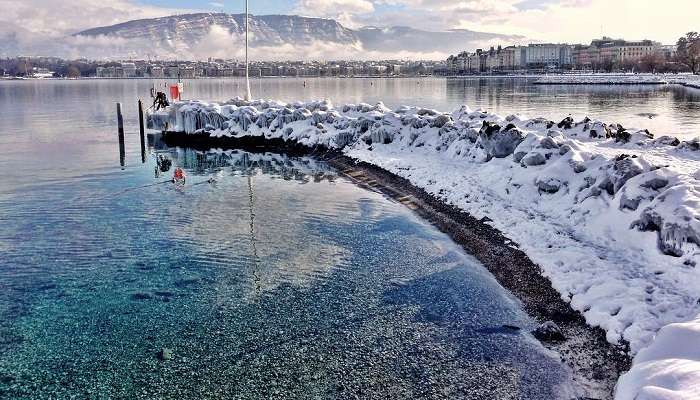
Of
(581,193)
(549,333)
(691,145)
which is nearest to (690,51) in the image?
(691,145)

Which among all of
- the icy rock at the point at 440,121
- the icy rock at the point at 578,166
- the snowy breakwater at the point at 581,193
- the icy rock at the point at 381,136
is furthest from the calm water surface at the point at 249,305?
the icy rock at the point at 381,136

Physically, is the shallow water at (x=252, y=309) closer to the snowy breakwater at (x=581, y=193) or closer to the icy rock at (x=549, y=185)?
the snowy breakwater at (x=581, y=193)

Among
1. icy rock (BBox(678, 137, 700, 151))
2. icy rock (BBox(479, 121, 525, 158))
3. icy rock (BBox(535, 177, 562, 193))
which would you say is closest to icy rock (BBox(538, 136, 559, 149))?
icy rock (BBox(479, 121, 525, 158))

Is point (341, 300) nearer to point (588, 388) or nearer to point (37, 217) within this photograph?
point (588, 388)

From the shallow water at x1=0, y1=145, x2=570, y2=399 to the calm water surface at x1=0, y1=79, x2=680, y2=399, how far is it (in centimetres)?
4

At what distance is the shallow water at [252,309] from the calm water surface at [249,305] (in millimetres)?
41

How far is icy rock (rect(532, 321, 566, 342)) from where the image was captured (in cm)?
1026

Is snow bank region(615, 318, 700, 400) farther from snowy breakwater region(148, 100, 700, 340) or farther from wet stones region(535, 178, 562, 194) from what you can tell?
wet stones region(535, 178, 562, 194)

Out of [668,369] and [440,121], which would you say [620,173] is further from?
[440,121]

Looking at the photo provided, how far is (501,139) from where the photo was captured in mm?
24078

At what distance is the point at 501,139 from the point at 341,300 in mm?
14750

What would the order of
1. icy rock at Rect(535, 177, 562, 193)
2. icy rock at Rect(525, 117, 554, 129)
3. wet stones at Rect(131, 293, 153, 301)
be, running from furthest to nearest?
icy rock at Rect(525, 117, 554, 129) < icy rock at Rect(535, 177, 562, 193) < wet stones at Rect(131, 293, 153, 301)

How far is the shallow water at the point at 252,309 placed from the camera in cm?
908

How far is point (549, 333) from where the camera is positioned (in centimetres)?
1035
